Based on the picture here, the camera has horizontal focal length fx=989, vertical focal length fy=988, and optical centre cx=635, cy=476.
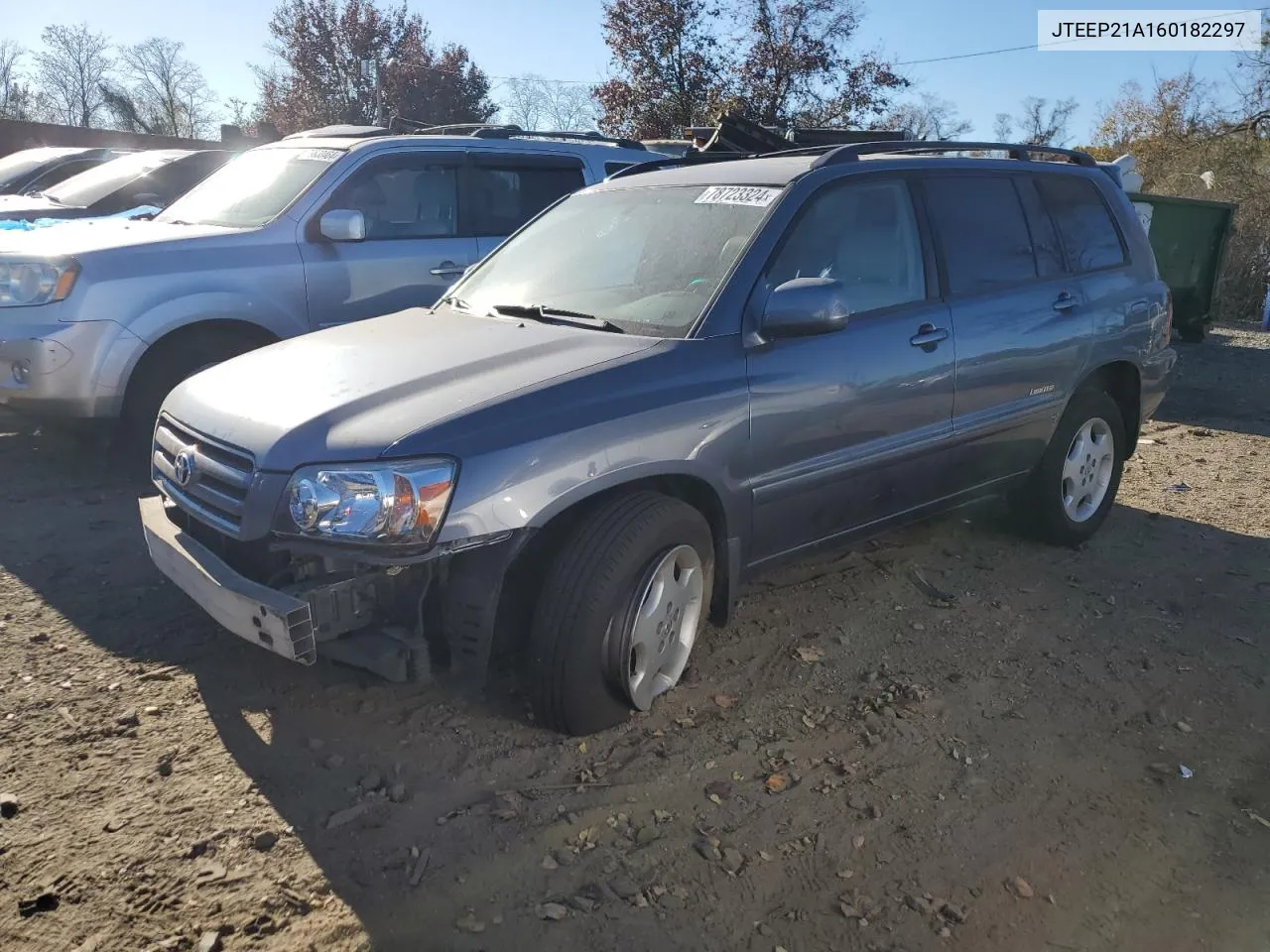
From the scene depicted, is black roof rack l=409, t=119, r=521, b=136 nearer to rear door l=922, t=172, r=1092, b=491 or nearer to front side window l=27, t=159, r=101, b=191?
rear door l=922, t=172, r=1092, b=491

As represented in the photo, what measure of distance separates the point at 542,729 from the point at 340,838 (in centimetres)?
Answer: 72

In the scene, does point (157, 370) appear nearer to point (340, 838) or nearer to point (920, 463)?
point (340, 838)

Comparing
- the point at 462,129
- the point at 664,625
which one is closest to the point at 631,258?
the point at 664,625

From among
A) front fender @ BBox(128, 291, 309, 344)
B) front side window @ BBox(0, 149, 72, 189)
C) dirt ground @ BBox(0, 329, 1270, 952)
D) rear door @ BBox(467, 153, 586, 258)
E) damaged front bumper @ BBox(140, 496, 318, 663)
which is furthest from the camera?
front side window @ BBox(0, 149, 72, 189)

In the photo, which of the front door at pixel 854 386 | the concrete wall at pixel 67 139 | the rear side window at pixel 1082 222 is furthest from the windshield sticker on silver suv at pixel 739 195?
the concrete wall at pixel 67 139

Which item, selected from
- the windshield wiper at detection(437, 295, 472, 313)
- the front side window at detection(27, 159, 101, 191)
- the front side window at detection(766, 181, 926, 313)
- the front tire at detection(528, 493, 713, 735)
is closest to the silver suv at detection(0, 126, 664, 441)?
the windshield wiper at detection(437, 295, 472, 313)

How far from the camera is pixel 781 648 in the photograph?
384cm

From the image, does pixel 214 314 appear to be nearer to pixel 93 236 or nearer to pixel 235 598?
pixel 93 236

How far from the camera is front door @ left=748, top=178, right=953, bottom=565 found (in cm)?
344

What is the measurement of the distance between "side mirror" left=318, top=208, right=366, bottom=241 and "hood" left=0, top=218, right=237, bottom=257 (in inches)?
21.4

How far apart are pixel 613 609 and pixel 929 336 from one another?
184 centimetres

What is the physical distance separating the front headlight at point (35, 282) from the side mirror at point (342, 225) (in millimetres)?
1285

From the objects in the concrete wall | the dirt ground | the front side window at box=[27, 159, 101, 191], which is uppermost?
the concrete wall

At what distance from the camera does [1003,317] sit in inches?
169
